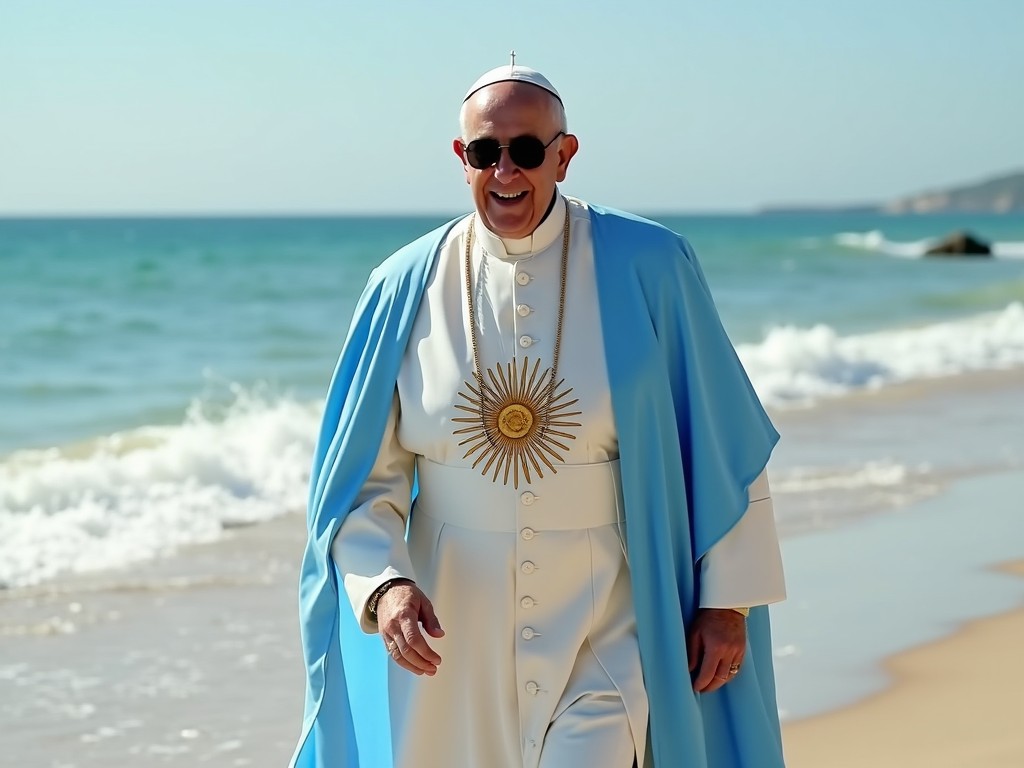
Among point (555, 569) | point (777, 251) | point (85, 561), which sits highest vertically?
point (777, 251)

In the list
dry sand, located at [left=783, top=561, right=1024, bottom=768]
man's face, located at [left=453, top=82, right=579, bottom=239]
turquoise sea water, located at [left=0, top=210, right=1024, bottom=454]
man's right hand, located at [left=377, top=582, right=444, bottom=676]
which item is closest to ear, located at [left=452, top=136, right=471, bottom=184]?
man's face, located at [left=453, top=82, right=579, bottom=239]

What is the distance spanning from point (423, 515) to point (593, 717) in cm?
60

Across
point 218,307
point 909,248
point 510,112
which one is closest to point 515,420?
point 510,112

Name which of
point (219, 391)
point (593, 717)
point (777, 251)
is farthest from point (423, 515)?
point (777, 251)

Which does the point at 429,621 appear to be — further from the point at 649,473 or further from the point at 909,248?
the point at 909,248

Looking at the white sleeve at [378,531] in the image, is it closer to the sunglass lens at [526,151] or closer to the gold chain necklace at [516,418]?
the gold chain necklace at [516,418]

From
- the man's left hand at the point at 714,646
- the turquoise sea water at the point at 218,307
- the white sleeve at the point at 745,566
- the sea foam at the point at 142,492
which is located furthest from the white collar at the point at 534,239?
the turquoise sea water at the point at 218,307

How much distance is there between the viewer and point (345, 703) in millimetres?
3529

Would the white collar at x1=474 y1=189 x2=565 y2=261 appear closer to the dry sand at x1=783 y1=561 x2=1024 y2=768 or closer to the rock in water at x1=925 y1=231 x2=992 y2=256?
the dry sand at x1=783 y1=561 x2=1024 y2=768

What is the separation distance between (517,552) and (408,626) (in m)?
0.30

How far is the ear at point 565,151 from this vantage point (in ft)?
10.9

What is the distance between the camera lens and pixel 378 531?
3.35m

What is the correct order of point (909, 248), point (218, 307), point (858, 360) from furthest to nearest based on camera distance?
point (909, 248), point (218, 307), point (858, 360)

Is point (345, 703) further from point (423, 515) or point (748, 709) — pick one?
point (748, 709)
